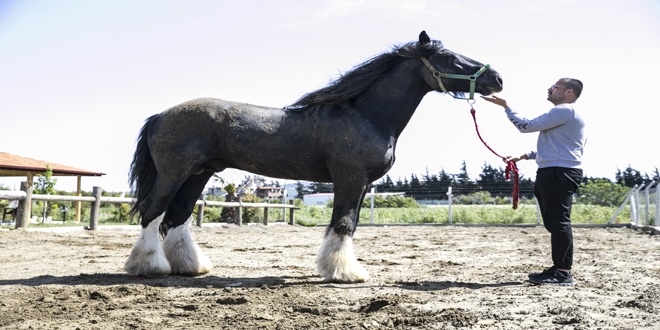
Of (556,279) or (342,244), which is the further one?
(342,244)

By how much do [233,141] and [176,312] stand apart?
202 cm

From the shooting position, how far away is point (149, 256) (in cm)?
505

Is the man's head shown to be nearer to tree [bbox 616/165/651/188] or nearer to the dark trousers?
the dark trousers

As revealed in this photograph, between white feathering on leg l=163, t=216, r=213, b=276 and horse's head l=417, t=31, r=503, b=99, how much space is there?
2.73 meters

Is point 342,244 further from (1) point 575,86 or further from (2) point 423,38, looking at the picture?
(1) point 575,86

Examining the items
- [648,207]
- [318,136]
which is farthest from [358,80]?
[648,207]

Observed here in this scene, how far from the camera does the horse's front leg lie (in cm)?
469

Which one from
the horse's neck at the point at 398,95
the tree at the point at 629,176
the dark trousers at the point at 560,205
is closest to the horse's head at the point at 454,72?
the horse's neck at the point at 398,95

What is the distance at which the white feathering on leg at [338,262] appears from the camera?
4.67 meters

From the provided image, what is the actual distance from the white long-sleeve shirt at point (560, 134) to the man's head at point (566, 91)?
0.13 m

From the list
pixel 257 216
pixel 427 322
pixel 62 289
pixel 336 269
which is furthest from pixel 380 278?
pixel 257 216

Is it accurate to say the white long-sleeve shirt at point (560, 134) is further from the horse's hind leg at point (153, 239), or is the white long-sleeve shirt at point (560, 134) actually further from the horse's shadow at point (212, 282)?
the horse's hind leg at point (153, 239)

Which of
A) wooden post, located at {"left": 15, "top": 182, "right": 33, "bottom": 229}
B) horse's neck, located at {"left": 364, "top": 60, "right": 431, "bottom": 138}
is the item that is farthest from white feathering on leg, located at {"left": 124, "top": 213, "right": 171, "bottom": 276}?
wooden post, located at {"left": 15, "top": 182, "right": 33, "bottom": 229}

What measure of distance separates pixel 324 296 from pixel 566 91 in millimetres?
2764
